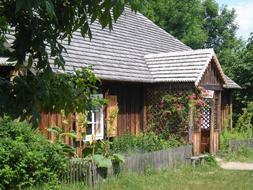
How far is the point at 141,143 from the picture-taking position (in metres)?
14.3

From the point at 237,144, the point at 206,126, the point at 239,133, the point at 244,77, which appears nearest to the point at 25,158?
the point at 206,126

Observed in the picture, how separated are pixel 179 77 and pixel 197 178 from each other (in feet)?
13.6

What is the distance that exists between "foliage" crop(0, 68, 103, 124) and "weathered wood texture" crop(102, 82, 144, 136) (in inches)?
426

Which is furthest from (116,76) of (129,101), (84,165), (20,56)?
(20,56)

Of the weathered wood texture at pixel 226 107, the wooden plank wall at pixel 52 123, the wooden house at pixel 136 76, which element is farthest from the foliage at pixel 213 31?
the wooden plank wall at pixel 52 123

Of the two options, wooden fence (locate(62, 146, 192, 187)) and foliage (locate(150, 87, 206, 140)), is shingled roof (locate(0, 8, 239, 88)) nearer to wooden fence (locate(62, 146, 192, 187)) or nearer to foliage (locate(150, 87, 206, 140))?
foliage (locate(150, 87, 206, 140))

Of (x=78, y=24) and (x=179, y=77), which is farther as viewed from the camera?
(x=179, y=77)

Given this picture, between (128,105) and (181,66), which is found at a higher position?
(181,66)

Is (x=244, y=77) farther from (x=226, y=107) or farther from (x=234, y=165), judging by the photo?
(x=234, y=165)

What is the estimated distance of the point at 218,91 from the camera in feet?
56.6

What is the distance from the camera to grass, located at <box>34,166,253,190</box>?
10.3 metres

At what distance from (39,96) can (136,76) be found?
12353 mm

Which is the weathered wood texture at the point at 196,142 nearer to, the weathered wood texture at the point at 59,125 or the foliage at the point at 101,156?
the weathered wood texture at the point at 59,125

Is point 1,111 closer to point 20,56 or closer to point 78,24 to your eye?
point 20,56
